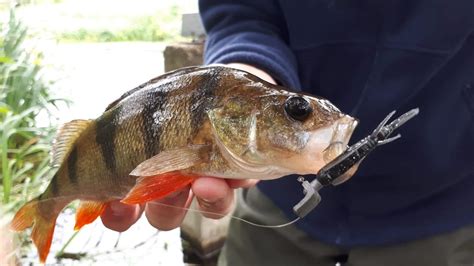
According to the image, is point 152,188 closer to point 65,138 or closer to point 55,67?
point 65,138

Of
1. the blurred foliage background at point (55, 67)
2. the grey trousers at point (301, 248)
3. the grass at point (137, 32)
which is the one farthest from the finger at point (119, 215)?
the grass at point (137, 32)

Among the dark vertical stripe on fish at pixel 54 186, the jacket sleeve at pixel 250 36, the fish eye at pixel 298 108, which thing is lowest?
the dark vertical stripe on fish at pixel 54 186

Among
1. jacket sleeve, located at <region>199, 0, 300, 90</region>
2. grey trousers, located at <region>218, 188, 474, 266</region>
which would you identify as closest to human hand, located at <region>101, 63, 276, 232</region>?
jacket sleeve, located at <region>199, 0, 300, 90</region>

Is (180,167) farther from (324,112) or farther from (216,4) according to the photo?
(216,4)

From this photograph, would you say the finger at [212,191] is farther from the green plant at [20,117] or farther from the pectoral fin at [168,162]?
the green plant at [20,117]

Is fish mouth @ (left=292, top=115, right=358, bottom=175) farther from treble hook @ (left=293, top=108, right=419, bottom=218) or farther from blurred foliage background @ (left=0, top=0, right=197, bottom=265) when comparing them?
blurred foliage background @ (left=0, top=0, right=197, bottom=265)

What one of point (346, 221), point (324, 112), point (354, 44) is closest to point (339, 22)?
point (354, 44)
